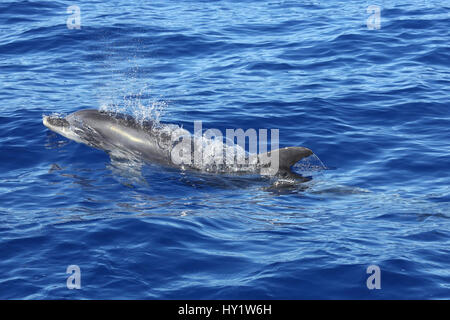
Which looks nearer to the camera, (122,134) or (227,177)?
(227,177)

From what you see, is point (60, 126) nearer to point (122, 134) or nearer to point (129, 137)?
point (122, 134)

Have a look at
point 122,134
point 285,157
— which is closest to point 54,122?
point 122,134

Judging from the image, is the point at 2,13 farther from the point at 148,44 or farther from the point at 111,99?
the point at 111,99

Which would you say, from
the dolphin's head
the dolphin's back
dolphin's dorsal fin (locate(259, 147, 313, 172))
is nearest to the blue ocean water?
the dolphin's head

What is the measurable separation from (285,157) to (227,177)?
44.7 inches

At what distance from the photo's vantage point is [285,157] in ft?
37.7

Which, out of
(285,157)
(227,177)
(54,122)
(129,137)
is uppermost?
(54,122)

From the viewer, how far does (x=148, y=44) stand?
20312 millimetres

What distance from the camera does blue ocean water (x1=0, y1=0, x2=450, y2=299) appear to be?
27.3ft

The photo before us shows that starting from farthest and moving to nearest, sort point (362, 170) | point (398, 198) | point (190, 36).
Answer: point (190, 36)
point (362, 170)
point (398, 198)

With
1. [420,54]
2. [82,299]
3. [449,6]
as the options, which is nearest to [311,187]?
[82,299]

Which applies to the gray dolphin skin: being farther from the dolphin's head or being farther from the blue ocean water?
the blue ocean water

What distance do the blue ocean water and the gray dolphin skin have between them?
26 cm

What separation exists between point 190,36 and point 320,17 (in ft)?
17.8
